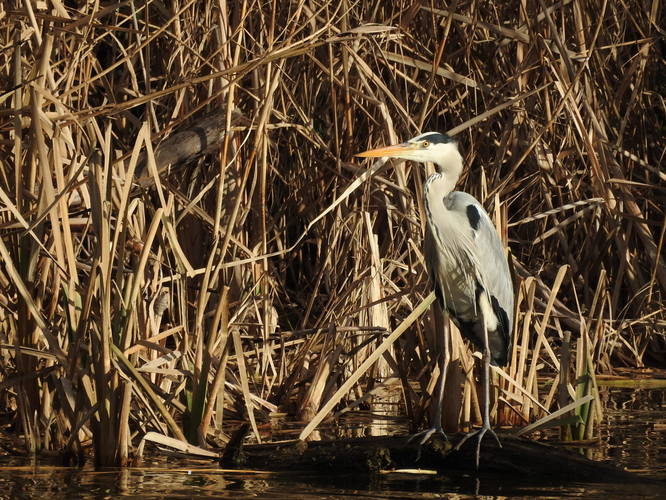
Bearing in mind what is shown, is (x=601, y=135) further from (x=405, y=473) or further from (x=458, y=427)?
(x=405, y=473)

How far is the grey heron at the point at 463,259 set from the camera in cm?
428

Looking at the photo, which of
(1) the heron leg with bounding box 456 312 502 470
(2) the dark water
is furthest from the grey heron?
(2) the dark water

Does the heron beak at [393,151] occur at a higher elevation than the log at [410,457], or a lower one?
higher

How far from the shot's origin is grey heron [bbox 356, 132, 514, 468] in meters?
4.28

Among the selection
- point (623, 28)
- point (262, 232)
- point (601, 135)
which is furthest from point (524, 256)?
point (262, 232)

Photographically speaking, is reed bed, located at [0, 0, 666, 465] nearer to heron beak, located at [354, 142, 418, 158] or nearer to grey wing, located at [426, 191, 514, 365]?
grey wing, located at [426, 191, 514, 365]

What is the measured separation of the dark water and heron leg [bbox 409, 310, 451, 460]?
15 cm

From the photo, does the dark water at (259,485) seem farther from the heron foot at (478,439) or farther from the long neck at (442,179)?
the long neck at (442,179)

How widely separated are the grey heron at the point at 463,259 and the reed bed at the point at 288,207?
0.12 m

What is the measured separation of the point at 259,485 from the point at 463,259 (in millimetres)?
1492

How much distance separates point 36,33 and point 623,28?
3611 mm

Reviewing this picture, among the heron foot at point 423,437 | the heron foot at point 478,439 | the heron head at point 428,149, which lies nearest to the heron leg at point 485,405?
the heron foot at point 478,439

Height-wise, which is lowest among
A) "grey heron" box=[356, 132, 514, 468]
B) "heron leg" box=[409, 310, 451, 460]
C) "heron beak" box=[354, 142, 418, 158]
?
"heron leg" box=[409, 310, 451, 460]

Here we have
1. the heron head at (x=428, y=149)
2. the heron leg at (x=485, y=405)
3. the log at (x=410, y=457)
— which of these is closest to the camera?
the log at (x=410, y=457)
